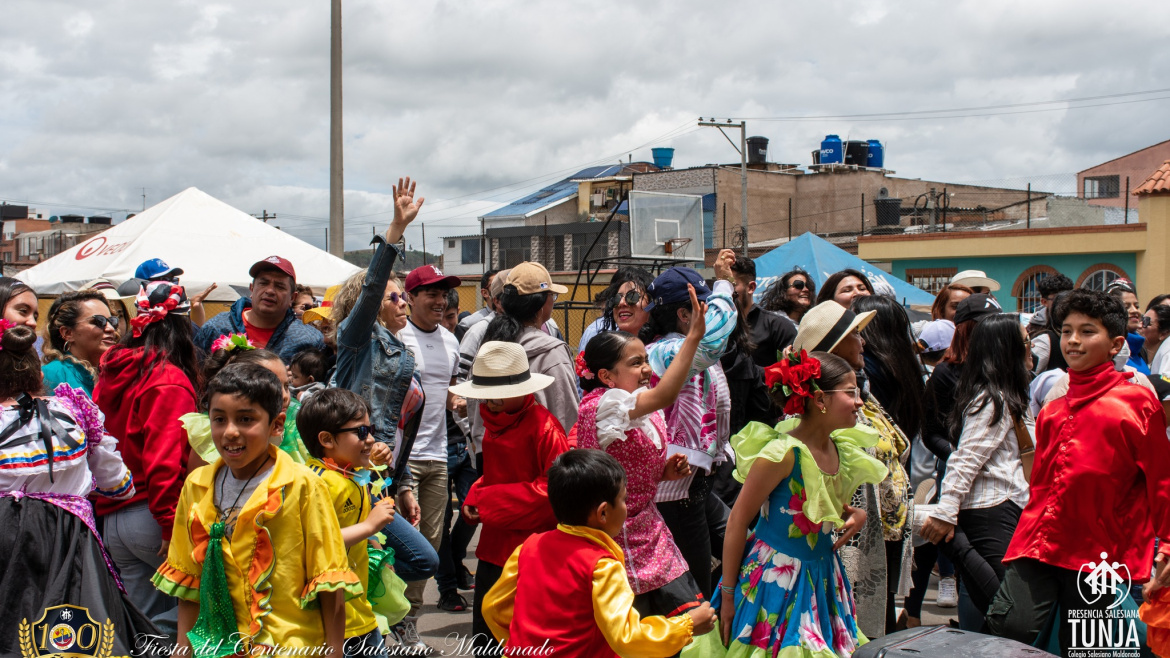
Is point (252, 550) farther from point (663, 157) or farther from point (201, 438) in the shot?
point (663, 157)

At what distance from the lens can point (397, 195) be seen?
4.27 metres

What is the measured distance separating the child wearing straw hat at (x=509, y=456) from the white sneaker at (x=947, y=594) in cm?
346

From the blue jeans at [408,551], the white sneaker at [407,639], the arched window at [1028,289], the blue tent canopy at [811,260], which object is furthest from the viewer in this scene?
the arched window at [1028,289]

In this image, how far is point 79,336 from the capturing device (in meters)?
4.50

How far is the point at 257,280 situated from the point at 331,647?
8.24 ft

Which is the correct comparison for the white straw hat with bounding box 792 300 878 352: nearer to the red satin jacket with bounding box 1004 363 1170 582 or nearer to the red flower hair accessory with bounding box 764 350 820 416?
the red flower hair accessory with bounding box 764 350 820 416

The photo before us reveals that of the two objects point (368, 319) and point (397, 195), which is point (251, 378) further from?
point (397, 195)

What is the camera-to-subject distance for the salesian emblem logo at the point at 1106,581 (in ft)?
11.4

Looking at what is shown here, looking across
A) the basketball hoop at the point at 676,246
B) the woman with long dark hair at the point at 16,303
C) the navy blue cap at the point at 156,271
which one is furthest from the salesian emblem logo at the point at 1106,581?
the basketball hoop at the point at 676,246

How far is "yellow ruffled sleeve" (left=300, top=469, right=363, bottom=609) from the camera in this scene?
2.85 meters

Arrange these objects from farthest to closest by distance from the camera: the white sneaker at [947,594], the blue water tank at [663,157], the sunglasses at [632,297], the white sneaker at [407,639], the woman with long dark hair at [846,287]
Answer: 1. the blue water tank at [663,157]
2. the woman with long dark hair at [846,287]
3. the white sneaker at [947,594]
4. the white sneaker at [407,639]
5. the sunglasses at [632,297]

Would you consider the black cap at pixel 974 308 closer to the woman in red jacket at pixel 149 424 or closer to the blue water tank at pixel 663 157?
the woman in red jacket at pixel 149 424

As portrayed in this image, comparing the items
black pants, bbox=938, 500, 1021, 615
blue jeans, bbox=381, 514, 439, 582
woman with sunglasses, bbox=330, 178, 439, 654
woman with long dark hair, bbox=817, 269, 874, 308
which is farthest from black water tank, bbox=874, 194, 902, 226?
blue jeans, bbox=381, 514, 439, 582

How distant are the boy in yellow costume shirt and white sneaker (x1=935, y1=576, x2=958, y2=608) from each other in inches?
174
